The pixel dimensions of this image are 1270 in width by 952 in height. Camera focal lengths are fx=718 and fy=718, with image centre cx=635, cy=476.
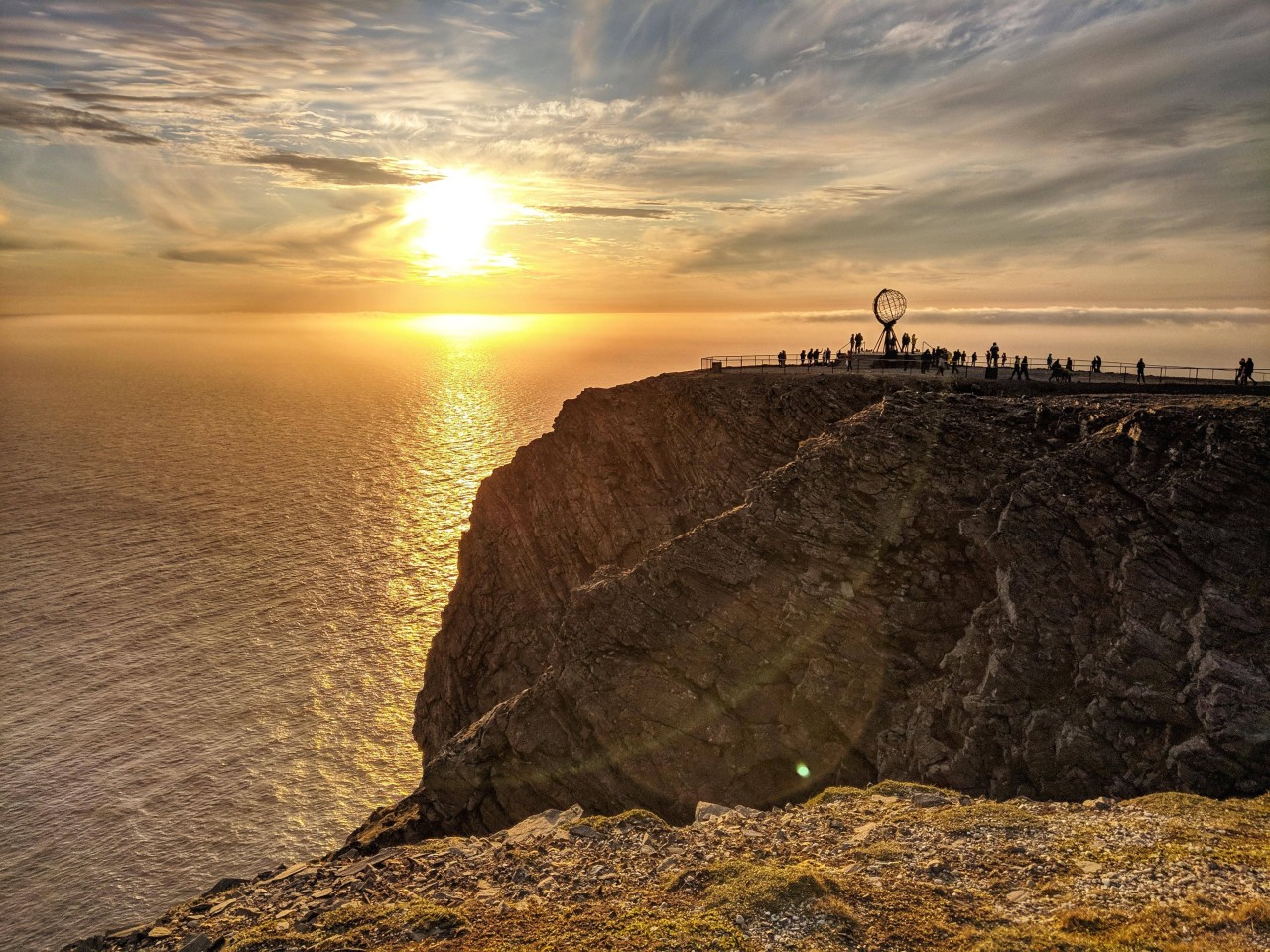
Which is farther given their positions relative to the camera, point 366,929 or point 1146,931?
point 366,929

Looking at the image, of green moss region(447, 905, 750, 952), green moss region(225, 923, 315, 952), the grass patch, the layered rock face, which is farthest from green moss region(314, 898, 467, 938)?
the layered rock face

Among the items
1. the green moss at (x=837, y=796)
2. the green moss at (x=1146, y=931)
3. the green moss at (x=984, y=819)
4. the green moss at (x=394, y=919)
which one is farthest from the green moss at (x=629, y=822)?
the green moss at (x=1146, y=931)

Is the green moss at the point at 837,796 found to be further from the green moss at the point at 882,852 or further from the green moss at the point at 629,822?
the green moss at the point at 629,822

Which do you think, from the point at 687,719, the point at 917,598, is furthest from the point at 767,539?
the point at 687,719

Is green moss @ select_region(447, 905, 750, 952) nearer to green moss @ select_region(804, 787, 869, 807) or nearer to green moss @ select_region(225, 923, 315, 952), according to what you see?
green moss @ select_region(225, 923, 315, 952)

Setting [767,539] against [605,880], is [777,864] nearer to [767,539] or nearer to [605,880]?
[605,880]

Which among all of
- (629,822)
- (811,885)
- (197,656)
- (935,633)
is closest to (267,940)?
(629,822)

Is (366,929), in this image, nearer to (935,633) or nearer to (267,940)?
(267,940)
